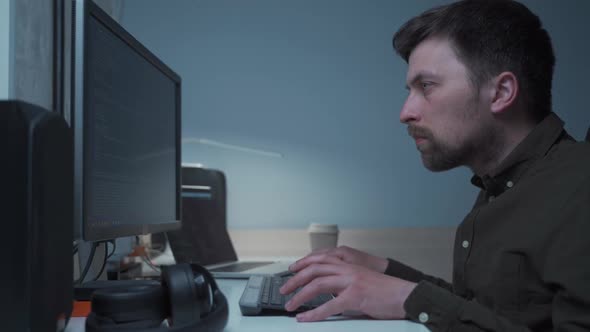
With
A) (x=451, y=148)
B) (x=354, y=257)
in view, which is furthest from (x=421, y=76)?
(x=354, y=257)

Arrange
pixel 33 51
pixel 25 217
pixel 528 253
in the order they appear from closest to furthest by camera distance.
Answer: pixel 25 217 < pixel 528 253 < pixel 33 51

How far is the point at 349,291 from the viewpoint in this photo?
72cm

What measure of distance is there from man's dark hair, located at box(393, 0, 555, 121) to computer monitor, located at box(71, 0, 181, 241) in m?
0.62

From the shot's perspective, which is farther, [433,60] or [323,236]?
[323,236]

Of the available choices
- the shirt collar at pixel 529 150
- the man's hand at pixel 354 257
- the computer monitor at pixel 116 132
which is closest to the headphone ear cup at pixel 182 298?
the computer monitor at pixel 116 132

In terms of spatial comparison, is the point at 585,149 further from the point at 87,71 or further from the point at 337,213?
the point at 337,213

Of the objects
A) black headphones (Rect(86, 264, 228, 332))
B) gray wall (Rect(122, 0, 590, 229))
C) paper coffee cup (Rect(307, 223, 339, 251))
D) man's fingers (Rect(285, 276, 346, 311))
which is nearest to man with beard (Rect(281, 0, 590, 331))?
man's fingers (Rect(285, 276, 346, 311))

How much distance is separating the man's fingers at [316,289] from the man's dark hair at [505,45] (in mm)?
546

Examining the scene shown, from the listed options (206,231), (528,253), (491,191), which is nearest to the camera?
(528,253)

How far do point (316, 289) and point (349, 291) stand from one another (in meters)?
0.04

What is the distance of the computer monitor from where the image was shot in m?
0.73

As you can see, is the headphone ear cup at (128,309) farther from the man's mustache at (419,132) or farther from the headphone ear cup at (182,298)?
the man's mustache at (419,132)

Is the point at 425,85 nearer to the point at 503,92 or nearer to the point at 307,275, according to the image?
the point at 503,92

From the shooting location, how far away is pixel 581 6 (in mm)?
2422
